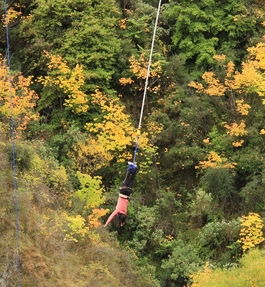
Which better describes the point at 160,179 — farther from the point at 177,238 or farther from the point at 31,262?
the point at 31,262

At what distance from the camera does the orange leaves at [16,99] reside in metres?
19.1

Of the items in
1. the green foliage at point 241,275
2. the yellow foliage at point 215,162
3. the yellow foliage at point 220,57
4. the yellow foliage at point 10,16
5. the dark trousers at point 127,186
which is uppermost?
the yellow foliage at point 10,16

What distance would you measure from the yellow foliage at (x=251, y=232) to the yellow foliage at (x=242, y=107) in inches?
181

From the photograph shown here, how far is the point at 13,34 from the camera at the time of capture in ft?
77.8

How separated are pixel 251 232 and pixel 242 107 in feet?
18.3

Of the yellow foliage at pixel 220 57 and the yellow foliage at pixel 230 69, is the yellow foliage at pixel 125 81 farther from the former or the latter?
the yellow foliage at pixel 230 69

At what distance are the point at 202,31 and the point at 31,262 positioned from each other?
14.3 meters

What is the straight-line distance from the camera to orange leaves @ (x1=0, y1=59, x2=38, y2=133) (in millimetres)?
19125

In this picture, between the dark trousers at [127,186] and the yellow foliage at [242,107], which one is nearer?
the dark trousers at [127,186]

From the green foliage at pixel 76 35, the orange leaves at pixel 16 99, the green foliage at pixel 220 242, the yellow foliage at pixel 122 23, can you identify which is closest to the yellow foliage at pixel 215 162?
the green foliage at pixel 220 242

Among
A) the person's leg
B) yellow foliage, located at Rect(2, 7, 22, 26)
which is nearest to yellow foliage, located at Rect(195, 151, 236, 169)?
the person's leg

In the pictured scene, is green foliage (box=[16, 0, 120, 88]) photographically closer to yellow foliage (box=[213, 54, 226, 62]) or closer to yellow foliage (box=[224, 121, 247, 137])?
yellow foliage (box=[213, 54, 226, 62])

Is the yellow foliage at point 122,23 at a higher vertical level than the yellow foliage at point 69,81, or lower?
higher

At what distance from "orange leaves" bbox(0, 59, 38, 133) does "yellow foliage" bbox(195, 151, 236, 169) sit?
7068 millimetres
